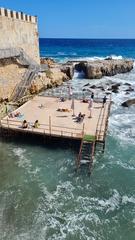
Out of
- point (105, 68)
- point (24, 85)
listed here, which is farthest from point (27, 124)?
point (105, 68)

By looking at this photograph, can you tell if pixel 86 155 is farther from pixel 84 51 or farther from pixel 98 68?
pixel 84 51

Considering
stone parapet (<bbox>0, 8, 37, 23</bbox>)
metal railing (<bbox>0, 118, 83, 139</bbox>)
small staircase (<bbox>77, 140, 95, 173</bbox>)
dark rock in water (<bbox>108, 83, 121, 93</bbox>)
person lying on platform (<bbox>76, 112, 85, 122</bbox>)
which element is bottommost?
small staircase (<bbox>77, 140, 95, 173</bbox>)

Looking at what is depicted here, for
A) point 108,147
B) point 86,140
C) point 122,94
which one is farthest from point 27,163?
point 122,94

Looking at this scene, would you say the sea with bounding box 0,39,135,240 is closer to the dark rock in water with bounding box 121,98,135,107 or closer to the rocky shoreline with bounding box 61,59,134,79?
the dark rock in water with bounding box 121,98,135,107

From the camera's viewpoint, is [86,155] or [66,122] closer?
[86,155]

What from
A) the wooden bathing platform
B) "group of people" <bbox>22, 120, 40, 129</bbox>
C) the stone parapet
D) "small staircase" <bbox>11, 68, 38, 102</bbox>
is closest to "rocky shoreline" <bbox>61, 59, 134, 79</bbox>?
the stone parapet

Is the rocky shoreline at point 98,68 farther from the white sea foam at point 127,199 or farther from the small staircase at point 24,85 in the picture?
the white sea foam at point 127,199

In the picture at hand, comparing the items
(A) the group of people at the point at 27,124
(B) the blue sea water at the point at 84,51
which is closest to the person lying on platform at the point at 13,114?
(A) the group of people at the point at 27,124

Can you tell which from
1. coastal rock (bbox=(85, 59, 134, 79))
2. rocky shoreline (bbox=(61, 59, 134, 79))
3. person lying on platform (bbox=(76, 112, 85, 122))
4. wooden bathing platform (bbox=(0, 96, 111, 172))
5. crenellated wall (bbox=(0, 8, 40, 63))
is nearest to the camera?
wooden bathing platform (bbox=(0, 96, 111, 172))
